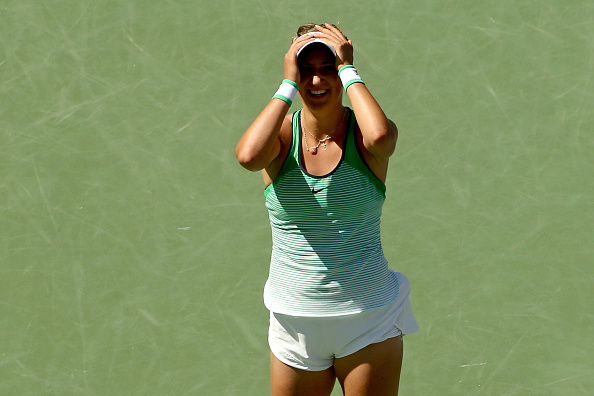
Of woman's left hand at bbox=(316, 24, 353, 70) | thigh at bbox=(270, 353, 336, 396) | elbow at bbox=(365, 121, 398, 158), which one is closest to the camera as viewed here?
elbow at bbox=(365, 121, 398, 158)

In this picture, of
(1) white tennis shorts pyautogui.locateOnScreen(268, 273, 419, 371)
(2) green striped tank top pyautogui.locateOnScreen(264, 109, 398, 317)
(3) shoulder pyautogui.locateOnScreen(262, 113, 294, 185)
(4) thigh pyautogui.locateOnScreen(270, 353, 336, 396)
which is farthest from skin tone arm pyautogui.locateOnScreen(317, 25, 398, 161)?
(4) thigh pyautogui.locateOnScreen(270, 353, 336, 396)

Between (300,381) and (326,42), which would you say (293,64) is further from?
(300,381)

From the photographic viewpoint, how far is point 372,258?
10.7ft

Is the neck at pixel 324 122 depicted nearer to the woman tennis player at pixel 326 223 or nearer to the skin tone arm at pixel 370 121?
the woman tennis player at pixel 326 223

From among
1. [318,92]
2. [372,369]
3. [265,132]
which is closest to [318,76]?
[318,92]

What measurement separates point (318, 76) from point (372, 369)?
96 cm

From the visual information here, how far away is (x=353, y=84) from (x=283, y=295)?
0.72 meters

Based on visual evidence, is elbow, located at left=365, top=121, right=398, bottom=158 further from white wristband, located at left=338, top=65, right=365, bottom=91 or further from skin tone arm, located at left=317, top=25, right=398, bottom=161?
white wristband, located at left=338, top=65, right=365, bottom=91

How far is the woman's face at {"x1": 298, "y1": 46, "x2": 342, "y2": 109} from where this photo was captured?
321 cm

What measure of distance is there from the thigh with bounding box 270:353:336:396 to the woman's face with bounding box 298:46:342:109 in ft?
2.87

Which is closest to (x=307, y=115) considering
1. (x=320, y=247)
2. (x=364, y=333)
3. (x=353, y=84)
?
(x=353, y=84)

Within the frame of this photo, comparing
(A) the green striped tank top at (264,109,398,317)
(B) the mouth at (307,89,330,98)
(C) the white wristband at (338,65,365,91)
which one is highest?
(C) the white wristband at (338,65,365,91)

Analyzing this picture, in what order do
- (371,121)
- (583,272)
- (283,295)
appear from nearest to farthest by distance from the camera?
(371,121)
(283,295)
(583,272)

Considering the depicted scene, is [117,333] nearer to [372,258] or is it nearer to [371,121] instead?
[372,258]
